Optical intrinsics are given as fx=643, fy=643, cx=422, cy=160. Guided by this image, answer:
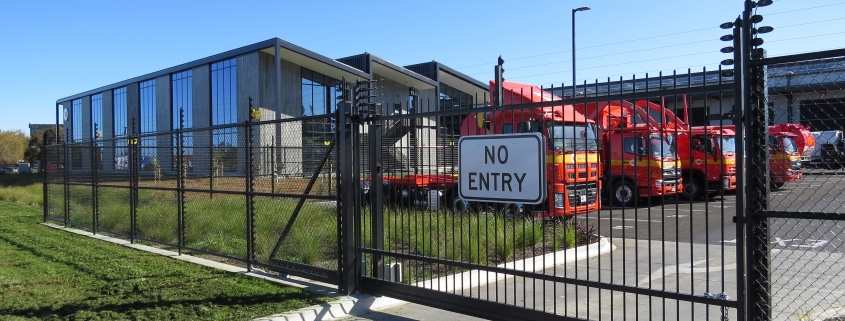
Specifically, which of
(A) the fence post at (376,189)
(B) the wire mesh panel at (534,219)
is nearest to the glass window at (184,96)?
(B) the wire mesh panel at (534,219)

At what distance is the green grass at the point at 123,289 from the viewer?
251 inches

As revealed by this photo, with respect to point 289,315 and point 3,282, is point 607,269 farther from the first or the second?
point 3,282

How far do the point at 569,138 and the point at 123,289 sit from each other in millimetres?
5296

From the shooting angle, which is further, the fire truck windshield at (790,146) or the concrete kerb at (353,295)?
the fire truck windshield at (790,146)

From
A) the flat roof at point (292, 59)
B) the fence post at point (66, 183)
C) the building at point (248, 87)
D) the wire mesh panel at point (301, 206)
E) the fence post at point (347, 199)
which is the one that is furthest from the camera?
the building at point (248, 87)

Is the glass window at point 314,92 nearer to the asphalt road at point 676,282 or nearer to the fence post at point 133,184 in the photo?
the fence post at point 133,184

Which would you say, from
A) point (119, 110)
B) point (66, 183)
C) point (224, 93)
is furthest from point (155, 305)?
point (119, 110)

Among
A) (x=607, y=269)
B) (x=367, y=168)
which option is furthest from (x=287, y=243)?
(x=607, y=269)

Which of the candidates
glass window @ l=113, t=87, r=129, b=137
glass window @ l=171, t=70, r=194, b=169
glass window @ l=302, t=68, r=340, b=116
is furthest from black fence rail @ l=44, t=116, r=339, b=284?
glass window @ l=113, t=87, r=129, b=137

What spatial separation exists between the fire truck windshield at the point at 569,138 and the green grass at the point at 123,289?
3.15m

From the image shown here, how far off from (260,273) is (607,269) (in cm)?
462

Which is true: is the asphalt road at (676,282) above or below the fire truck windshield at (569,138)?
below

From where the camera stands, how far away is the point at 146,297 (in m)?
7.03

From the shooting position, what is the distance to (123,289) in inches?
292
